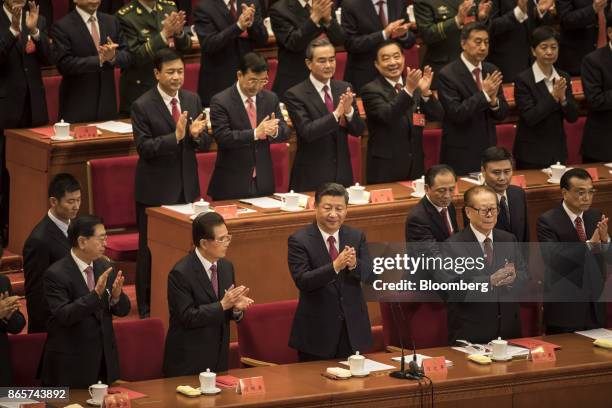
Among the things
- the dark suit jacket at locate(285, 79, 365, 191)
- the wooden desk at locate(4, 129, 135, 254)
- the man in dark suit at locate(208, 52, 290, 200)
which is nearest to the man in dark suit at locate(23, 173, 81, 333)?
the man in dark suit at locate(208, 52, 290, 200)

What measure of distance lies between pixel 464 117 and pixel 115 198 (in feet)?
6.70

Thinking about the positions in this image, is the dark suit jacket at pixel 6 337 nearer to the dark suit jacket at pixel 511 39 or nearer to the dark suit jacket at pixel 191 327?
the dark suit jacket at pixel 191 327

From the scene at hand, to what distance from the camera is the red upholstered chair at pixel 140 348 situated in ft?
21.6

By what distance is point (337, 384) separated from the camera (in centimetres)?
618

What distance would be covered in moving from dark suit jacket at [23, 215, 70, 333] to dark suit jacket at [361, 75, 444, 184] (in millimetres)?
2209

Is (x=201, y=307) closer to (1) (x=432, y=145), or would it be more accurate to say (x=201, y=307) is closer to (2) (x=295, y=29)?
(1) (x=432, y=145)

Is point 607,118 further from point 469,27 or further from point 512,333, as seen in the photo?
point 512,333

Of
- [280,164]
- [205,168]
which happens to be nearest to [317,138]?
[280,164]

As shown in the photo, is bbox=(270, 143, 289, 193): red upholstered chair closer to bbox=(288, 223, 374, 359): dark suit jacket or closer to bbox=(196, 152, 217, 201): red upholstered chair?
bbox=(196, 152, 217, 201): red upholstered chair

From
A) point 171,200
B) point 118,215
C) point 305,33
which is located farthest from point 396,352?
point 305,33

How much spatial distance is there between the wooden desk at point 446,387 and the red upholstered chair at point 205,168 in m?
2.03

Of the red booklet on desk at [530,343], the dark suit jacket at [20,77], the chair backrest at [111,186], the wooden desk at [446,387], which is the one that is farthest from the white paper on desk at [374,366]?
the dark suit jacket at [20,77]

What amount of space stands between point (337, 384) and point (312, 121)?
7.30 ft

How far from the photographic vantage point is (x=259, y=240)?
7.60 metres
